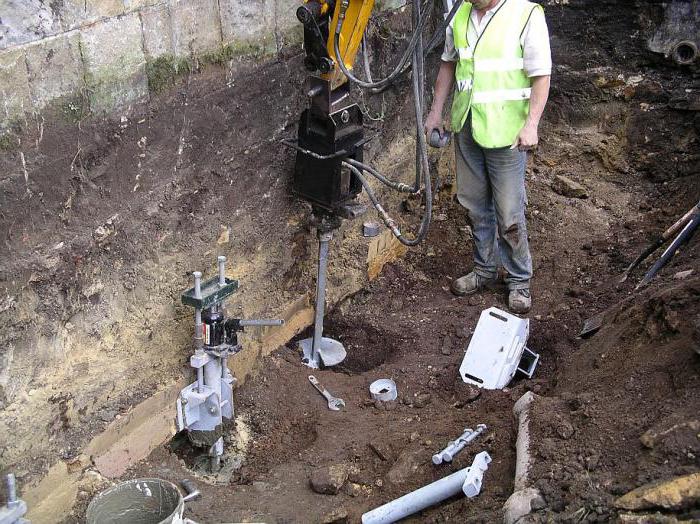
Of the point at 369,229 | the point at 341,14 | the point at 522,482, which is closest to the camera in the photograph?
the point at 522,482

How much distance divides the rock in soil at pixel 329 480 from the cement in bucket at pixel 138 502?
0.60 meters

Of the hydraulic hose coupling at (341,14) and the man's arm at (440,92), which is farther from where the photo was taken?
the man's arm at (440,92)

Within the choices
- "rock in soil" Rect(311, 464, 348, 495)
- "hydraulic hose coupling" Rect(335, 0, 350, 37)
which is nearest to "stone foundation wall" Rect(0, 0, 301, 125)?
"hydraulic hose coupling" Rect(335, 0, 350, 37)

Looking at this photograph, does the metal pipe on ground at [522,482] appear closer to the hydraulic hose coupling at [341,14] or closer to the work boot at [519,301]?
the work boot at [519,301]

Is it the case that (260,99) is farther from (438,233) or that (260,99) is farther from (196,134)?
(438,233)

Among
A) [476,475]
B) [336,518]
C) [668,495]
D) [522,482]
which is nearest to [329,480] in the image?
[336,518]

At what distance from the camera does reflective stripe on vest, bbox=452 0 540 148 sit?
4434 millimetres

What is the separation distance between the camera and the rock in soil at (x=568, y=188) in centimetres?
604

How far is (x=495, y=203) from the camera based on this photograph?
16.2 ft

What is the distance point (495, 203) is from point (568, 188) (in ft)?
4.40

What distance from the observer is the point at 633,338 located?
3.86m

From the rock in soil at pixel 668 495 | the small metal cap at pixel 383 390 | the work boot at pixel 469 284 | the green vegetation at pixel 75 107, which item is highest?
the green vegetation at pixel 75 107

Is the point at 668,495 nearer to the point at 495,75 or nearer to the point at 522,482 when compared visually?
the point at 522,482

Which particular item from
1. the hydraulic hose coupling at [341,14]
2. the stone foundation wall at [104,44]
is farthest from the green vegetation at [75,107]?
the hydraulic hose coupling at [341,14]
